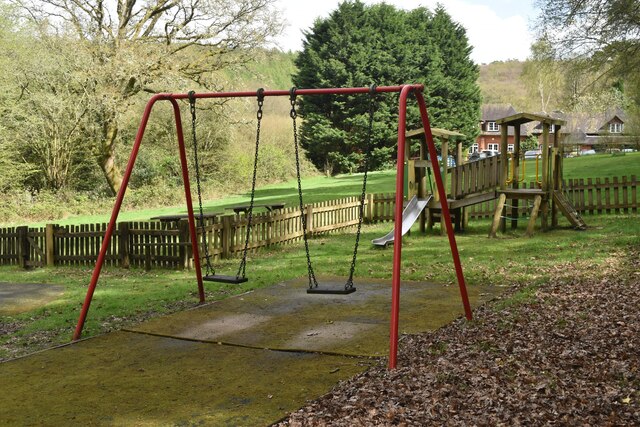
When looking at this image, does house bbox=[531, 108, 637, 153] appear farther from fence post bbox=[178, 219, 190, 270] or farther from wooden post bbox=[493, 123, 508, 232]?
fence post bbox=[178, 219, 190, 270]

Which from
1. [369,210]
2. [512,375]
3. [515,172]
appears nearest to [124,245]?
[369,210]

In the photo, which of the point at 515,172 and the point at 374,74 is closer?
the point at 515,172

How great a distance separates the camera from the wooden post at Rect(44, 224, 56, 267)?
13797 mm

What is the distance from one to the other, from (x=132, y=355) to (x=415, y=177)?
10.9 meters

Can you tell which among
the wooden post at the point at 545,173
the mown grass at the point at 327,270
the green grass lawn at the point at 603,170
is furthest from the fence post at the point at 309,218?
the green grass lawn at the point at 603,170

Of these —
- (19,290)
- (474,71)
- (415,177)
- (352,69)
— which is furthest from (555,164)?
(474,71)

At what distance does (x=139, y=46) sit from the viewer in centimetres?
2670

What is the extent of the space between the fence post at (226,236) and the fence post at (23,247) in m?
4.26

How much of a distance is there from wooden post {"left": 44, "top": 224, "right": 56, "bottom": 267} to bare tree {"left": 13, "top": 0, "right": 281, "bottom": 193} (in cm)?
1282

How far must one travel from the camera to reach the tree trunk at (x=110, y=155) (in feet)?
90.8

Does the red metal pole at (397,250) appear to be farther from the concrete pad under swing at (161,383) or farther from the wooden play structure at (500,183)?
the wooden play structure at (500,183)

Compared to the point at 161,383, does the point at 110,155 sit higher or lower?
higher

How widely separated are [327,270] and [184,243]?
110 inches

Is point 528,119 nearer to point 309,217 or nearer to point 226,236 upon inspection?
point 309,217
